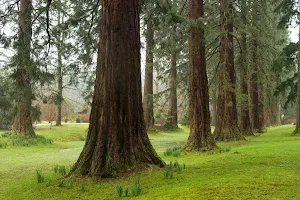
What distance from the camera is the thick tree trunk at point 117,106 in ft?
20.0

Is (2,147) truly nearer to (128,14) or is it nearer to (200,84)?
(200,84)

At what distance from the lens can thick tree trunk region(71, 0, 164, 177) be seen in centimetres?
611

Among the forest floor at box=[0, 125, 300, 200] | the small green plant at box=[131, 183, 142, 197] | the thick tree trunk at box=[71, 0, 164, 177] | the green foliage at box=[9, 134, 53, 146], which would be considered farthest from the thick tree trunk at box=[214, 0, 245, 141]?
the small green plant at box=[131, 183, 142, 197]

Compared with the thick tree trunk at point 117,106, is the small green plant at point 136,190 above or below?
below

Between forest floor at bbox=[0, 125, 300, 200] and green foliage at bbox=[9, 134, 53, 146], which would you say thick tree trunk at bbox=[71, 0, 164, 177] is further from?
green foliage at bbox=[9, 134, 53, 146]

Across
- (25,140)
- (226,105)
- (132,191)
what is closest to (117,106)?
(132,191)

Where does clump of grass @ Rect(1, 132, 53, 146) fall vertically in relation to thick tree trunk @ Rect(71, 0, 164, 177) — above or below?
below

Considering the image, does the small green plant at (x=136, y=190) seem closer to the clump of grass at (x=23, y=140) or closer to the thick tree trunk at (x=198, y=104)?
the thick tree trunk at (x=198, y=104)

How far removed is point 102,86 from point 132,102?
0.60 m

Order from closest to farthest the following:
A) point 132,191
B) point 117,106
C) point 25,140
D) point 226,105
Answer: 1. point 132,191
2. point 117,106
3. point 226,105
4. point 25,140

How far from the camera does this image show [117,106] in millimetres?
6176

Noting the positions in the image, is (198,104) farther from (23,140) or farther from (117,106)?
(23,140)

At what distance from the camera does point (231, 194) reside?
4203mm

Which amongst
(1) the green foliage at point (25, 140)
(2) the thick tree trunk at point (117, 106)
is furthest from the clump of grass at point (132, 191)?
(1) the green foliage at point (25, 140)
